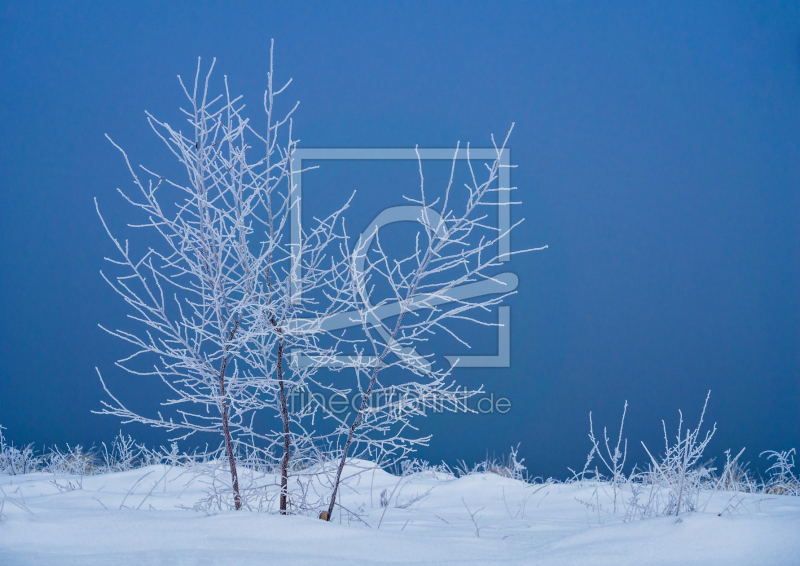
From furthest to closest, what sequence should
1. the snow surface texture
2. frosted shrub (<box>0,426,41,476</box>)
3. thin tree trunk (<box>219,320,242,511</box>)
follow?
frosted shrub (<box>0,426,41,476</box>), thin tree trunk (<box>219,320,242,511</box>), the snow surface texture

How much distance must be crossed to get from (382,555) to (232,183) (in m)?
1.56

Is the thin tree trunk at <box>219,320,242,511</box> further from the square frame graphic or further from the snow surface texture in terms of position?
the square frame graphic

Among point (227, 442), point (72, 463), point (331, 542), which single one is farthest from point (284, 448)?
point (72, 463)

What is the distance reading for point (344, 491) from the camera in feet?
12.2

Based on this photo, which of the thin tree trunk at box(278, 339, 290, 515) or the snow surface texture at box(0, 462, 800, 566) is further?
the thin tree trunk at box(278, 339, 290, 515)

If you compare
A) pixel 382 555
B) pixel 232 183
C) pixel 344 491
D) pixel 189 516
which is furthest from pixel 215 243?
pixel 344 491

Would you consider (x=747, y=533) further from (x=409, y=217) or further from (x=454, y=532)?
(x=409, y=217)

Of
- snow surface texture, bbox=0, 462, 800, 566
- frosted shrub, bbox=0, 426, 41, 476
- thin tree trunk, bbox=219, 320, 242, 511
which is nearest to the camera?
snow surface texture, bbox=0, 462, 800, 566

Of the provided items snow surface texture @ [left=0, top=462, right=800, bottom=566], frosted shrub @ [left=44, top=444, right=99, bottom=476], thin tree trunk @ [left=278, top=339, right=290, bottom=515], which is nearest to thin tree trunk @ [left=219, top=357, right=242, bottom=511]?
thin tree trunk @ [left=278, top=339, right=290, bottom=515]

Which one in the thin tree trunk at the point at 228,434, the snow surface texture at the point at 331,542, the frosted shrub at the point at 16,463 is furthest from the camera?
the frosted shrub at the point at 16,463

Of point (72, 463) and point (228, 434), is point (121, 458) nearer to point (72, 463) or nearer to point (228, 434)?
point (72, 463)

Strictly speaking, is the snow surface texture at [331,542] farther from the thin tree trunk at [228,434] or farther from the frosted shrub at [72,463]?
the frosted shrub at [72,463]

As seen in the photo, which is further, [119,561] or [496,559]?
[496,559]

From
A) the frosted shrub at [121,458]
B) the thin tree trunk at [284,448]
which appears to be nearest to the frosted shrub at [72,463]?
the frosted shrub at [121,458]
